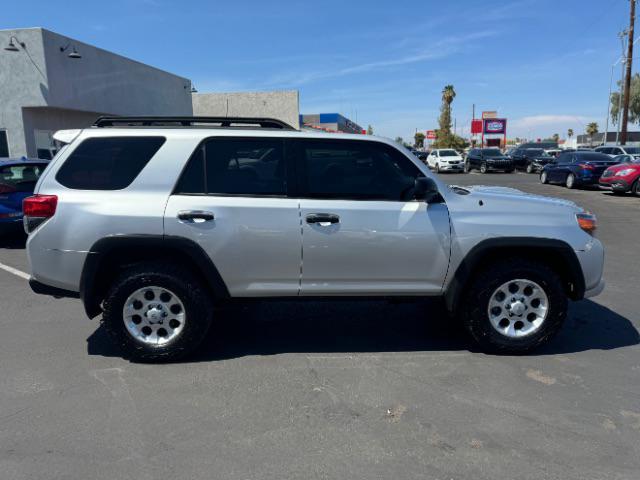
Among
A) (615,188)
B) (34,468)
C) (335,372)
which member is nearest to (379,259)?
(335,372)

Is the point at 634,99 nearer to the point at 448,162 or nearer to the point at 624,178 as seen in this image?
the point at 448,162

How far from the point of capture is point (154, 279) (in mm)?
3826

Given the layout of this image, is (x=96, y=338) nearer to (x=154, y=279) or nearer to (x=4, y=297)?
(x=154, y=279)

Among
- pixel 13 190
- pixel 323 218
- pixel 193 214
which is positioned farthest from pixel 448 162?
pixel 193 214

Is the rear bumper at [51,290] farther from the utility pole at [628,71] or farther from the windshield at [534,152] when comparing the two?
the utility pole at [628,71]

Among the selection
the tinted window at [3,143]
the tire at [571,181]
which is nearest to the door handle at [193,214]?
the tire at [571,181]

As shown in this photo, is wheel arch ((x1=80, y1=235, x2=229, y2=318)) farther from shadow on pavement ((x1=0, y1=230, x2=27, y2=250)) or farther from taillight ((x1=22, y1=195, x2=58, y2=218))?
shadow on pavement ((x1=0, y1=230, x2=27, y2=250))

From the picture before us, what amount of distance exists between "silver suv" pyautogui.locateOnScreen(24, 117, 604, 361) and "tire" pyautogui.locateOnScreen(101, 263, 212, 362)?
0.4 inches

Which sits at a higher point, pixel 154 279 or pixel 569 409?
pixel 154 279

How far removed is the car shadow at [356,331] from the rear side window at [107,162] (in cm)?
139

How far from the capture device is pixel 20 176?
8500 mm

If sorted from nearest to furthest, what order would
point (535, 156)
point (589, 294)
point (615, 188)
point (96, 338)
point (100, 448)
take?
1. point (100, 448)
2. point (589, 294)
3. point (96, 338)
4. point (615, 188)
5. point (535, 156)

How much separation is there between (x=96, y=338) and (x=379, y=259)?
8.92 feet

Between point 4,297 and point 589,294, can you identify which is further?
point 4,297
